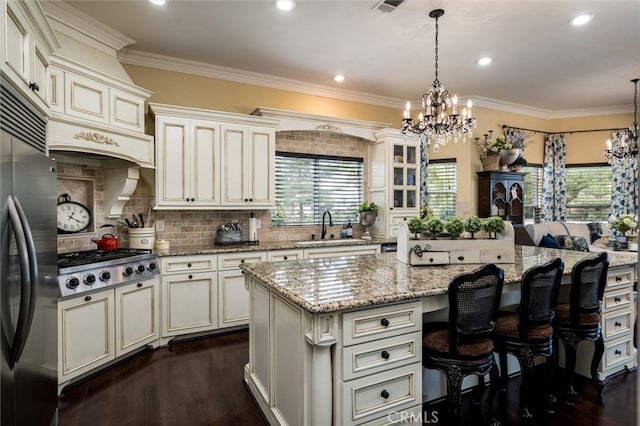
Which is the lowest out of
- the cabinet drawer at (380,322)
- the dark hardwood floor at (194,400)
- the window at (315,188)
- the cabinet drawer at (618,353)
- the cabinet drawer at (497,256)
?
the dark hardwood floor at (194,400)

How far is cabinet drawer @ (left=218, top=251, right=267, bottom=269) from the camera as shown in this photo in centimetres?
360

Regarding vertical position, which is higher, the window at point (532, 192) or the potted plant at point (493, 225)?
the window at point (532, 192)

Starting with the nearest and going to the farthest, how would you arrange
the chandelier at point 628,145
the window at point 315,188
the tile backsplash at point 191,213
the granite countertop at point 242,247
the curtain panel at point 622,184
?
the tile backsplash at point 191,213
the granite countertop at point 242,247
the window at point 315,188
the chandelier at point 628,145
the curtain panel at point 622,184

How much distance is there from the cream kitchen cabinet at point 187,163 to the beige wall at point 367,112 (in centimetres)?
50

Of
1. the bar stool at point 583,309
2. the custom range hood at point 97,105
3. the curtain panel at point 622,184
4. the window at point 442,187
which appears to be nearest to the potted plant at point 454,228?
the bar stool at point 583,309

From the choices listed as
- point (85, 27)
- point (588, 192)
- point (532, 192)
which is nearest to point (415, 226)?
point (85, 27)

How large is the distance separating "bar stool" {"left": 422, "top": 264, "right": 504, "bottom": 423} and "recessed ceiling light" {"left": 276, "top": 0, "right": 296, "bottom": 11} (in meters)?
2.54

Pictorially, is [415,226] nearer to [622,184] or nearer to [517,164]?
[517,164]

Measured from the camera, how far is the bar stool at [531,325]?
197 cm

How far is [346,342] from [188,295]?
2.36 m

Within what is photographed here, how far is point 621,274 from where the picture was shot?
2766mm

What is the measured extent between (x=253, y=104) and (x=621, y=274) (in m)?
4.15

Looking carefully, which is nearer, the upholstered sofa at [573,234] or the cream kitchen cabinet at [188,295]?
the cream kitchen cabinet at [188,295]

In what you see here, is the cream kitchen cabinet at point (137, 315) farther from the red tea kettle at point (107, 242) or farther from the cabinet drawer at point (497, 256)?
the cabinet drawer at point (497, 256)
